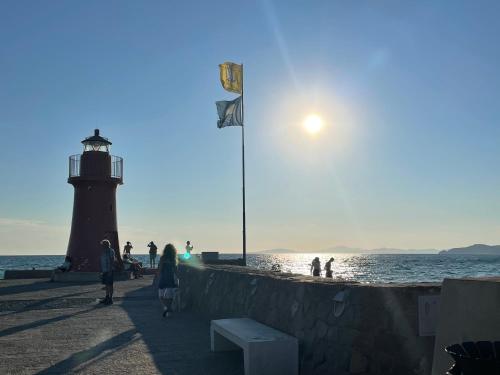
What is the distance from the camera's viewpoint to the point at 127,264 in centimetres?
2544

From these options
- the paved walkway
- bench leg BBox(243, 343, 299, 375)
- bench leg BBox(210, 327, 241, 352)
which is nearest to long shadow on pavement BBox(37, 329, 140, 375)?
the paved walkway

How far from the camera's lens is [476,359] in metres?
2.88

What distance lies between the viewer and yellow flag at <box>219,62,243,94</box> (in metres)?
22.8

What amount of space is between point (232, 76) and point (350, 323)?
1865 centimetres

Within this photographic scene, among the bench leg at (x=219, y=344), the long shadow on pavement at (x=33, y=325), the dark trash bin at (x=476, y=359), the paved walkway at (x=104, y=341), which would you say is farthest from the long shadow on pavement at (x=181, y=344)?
the dark trash bin at (x=476, y=359)

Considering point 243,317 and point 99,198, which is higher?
point 99,198

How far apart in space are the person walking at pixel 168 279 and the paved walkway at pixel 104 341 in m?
0.36

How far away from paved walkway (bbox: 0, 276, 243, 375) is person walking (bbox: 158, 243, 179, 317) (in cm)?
36

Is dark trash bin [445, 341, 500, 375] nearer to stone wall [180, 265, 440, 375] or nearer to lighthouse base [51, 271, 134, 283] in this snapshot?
stone wall [180, 265, 440, 375]

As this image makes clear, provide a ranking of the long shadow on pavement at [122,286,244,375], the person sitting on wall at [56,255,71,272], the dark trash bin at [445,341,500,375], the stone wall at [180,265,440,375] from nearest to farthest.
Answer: the dark trash bin at [445,341,500,375] → the stone wall at [180,265,440,375] → the long shadow on pavement at [122,286,244,375] → the person sitting on wall at [56,255,71,272]

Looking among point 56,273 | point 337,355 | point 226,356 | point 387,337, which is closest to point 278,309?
point 226,356

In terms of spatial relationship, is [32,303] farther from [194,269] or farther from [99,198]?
[99,198]

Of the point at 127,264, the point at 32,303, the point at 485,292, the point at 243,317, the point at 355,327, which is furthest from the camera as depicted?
the point at 127,264

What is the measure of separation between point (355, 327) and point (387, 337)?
388mm
